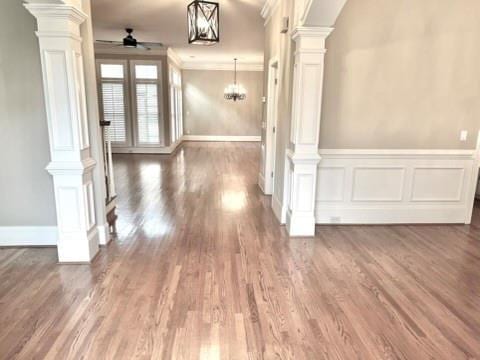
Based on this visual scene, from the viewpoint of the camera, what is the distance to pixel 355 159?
13.2 ft

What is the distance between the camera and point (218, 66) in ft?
41.8

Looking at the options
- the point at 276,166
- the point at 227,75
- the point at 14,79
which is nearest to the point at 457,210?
the point at 276,166

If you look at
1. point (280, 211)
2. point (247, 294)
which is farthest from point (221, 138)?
point (247, 294)

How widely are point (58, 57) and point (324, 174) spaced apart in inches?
118

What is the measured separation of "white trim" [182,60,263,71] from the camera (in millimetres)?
12562

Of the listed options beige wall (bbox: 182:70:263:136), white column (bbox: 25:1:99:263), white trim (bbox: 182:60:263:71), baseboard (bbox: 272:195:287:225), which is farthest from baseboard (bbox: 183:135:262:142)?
white column (bbox: 25:1:99:263)

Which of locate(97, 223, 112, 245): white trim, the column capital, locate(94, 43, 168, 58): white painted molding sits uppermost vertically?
locate(94, 43, 168, 58): white painted molding

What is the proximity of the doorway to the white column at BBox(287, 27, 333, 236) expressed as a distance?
124cm

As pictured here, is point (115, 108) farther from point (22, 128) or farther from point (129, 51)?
point (22, 128)

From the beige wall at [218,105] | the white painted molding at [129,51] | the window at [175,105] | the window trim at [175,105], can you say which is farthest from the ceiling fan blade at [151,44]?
the beige wall at [218,105]

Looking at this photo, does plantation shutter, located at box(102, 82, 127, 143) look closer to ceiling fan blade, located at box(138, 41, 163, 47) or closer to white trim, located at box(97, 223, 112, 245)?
ceiling fan blade, located at box(138, 41, 163, 47)

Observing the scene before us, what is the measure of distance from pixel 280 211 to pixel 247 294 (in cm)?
172

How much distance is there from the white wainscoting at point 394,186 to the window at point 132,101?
6.79 metres

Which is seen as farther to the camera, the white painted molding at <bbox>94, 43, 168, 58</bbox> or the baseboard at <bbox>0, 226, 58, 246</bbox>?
the white painted molding at <bbox>94, 43, 168, 58</bbox>
